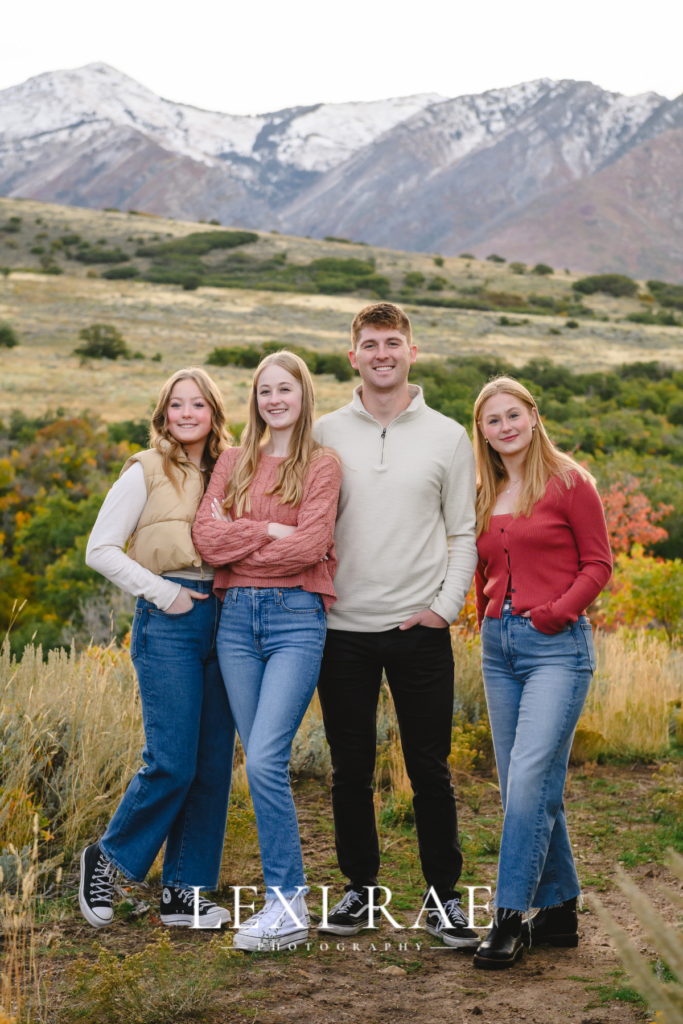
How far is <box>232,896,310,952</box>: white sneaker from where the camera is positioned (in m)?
2.90

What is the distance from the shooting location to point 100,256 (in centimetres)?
4647

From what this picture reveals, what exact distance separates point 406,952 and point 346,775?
24.5 inches

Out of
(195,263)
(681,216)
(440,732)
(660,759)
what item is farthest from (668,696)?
(681,216)

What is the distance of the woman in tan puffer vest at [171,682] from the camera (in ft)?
10.2

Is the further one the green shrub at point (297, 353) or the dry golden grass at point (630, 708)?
the green shrub at point (297, 353)

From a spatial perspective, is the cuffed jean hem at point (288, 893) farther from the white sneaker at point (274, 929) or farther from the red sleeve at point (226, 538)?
the red sleeve at point (226, 538)

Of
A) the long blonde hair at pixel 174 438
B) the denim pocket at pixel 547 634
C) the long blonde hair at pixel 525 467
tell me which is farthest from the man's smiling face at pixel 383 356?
the denim pocket at pixel 547 634

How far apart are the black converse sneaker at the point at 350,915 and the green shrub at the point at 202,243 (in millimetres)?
49222

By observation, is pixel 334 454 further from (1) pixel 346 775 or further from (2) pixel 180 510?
(1) pixel 346 775

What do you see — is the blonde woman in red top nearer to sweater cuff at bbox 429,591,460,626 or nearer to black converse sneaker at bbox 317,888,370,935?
sweater cuff at bbox 429,591,460,626

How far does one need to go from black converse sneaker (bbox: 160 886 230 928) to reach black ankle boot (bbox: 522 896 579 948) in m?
1.09

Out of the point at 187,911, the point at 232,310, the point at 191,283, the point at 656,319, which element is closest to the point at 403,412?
the point at 187,911

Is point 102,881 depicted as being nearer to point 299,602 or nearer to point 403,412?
point 299,602

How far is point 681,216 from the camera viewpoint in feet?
599
